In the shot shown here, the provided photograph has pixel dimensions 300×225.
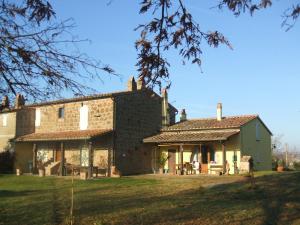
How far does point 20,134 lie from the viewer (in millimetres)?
38094

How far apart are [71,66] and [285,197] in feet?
37.3

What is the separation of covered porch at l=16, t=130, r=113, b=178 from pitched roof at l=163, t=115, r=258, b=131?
648 cm

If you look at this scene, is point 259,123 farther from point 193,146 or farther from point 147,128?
point 147,128

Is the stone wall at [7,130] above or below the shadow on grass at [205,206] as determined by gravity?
above

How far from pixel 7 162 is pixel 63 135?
745 centimetres

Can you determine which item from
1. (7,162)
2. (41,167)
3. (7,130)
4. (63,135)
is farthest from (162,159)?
(7,130)

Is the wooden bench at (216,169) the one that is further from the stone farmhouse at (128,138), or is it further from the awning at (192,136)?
the awning at (192,136)

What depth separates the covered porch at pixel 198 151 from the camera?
31.0 m

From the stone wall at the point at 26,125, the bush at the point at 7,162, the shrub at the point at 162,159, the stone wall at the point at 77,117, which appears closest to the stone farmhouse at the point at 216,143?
the shrub at the point at 162,159

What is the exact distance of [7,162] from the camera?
37438 mm

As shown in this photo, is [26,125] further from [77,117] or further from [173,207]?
[173,207]

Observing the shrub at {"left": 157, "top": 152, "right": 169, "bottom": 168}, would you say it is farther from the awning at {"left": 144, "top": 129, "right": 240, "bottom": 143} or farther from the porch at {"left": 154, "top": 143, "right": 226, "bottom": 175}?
the awning at {"left": 144, "top": 129, "right": 240, "bottom": 143}

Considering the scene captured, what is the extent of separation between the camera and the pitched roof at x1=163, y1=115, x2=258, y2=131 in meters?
32.5

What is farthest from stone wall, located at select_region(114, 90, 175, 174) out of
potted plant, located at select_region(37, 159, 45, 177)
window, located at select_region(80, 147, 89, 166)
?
potted plant, located at select_region(37, 159, 45, 177)
